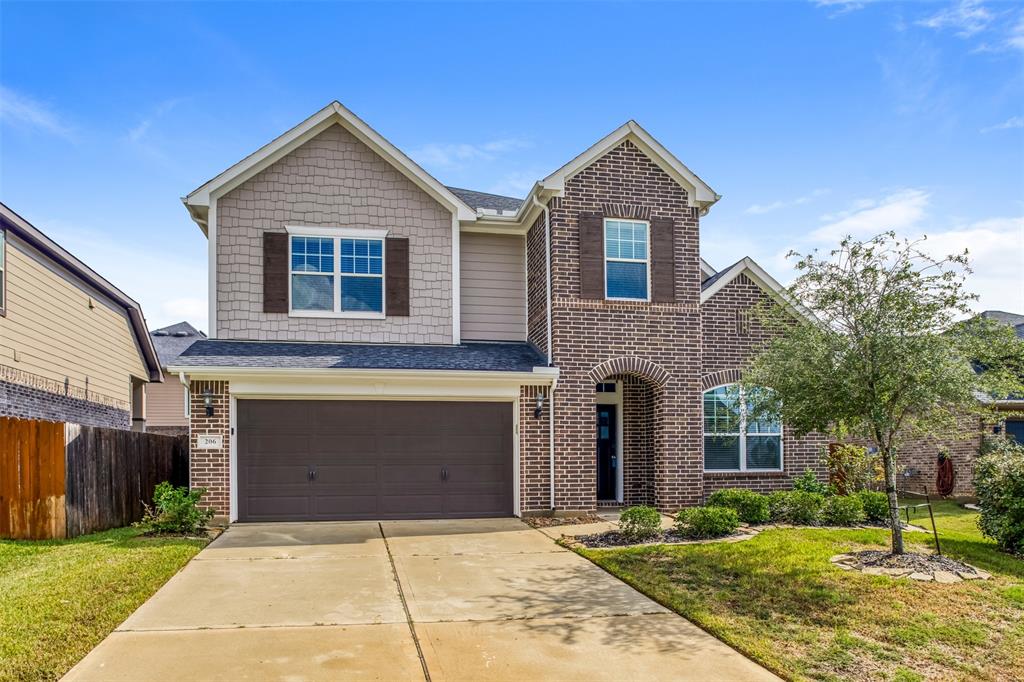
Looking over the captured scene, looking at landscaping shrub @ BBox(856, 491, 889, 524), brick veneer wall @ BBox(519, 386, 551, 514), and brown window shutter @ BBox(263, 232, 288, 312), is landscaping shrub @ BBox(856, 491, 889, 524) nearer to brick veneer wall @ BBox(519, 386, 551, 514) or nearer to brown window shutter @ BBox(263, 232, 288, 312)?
brick veneer wall @ BBox(519, 386, 551, 514)

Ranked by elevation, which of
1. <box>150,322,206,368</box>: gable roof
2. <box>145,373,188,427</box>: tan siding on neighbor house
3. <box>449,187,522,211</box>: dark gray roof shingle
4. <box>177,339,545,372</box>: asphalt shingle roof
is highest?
<box>449,187,522,211</box>: dark gray roof shingle

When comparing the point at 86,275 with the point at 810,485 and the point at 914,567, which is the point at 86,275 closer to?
the point at 810,485

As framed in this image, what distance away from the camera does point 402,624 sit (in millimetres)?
6926

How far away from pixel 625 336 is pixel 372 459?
524cm

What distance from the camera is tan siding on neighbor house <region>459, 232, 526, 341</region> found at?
1552cm

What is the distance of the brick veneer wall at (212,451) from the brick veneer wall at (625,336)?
5.27 meters

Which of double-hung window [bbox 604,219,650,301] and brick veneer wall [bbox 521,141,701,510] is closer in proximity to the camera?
brick veneer wall [bbox 521,141,701,510]

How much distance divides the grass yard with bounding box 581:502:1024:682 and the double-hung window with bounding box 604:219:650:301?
5.40m

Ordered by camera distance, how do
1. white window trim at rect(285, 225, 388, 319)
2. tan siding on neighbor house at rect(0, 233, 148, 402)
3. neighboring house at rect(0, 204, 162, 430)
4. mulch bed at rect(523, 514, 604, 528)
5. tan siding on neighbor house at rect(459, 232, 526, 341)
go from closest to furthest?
mulch bed at rect(523, 514, 604, 528) < white window trim at rect(285, 225, 388, 319) < neighboring house at rect(0, 204, 162, 430) < tan siding on neighbor house at rect(0, 233, 148, 402) < tan siding on neighbor house at rect(459, 232, 526, 341)

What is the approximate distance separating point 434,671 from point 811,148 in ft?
36.3

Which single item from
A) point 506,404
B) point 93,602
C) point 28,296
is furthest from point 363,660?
point 28,296

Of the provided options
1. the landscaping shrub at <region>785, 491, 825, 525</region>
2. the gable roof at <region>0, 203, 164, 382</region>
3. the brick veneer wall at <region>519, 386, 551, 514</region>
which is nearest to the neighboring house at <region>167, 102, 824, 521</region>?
the brick veneer wall at <region>519, 386, 551, 514</region>

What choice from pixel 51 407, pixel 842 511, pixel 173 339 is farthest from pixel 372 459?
pixel 173 339

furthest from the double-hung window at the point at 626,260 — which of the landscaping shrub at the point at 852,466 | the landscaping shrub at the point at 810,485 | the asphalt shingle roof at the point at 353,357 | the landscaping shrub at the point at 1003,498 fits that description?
the landscaping shrub at the point at 1003,498
